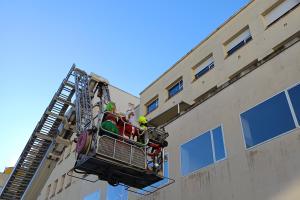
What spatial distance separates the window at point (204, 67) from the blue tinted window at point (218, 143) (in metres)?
8.45

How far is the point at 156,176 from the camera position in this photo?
920 cm

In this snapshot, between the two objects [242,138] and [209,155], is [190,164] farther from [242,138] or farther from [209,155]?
[242,138]

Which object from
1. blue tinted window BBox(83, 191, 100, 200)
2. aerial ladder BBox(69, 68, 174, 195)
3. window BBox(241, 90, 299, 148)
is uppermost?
blue tinted window BBox(83, 191, 100, 200)

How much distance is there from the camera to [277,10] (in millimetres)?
17234

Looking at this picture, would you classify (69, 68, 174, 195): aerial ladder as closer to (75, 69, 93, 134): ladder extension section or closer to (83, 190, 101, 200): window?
(75, 69, 93, 134): ladder extension section

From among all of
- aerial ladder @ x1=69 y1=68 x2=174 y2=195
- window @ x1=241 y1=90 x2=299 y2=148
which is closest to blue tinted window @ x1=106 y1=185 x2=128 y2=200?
aerial ladder @ x1=69 y1=68 x2=174 y2=195

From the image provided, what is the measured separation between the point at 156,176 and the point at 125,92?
2036 centimetres

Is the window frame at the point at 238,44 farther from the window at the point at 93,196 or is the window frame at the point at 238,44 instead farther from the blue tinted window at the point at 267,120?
the window at the point at 93,196

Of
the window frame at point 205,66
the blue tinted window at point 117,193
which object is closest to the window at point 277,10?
the window frame at point 205,66

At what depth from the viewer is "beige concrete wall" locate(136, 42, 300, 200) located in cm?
949

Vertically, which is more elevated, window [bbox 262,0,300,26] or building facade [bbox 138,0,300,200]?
window [bbox 262,0,300,26]

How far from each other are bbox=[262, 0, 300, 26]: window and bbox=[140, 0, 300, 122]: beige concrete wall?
0.80 feet

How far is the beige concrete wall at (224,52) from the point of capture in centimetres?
1652

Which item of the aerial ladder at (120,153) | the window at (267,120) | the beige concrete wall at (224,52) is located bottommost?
the aerial ladder at (120,153)
